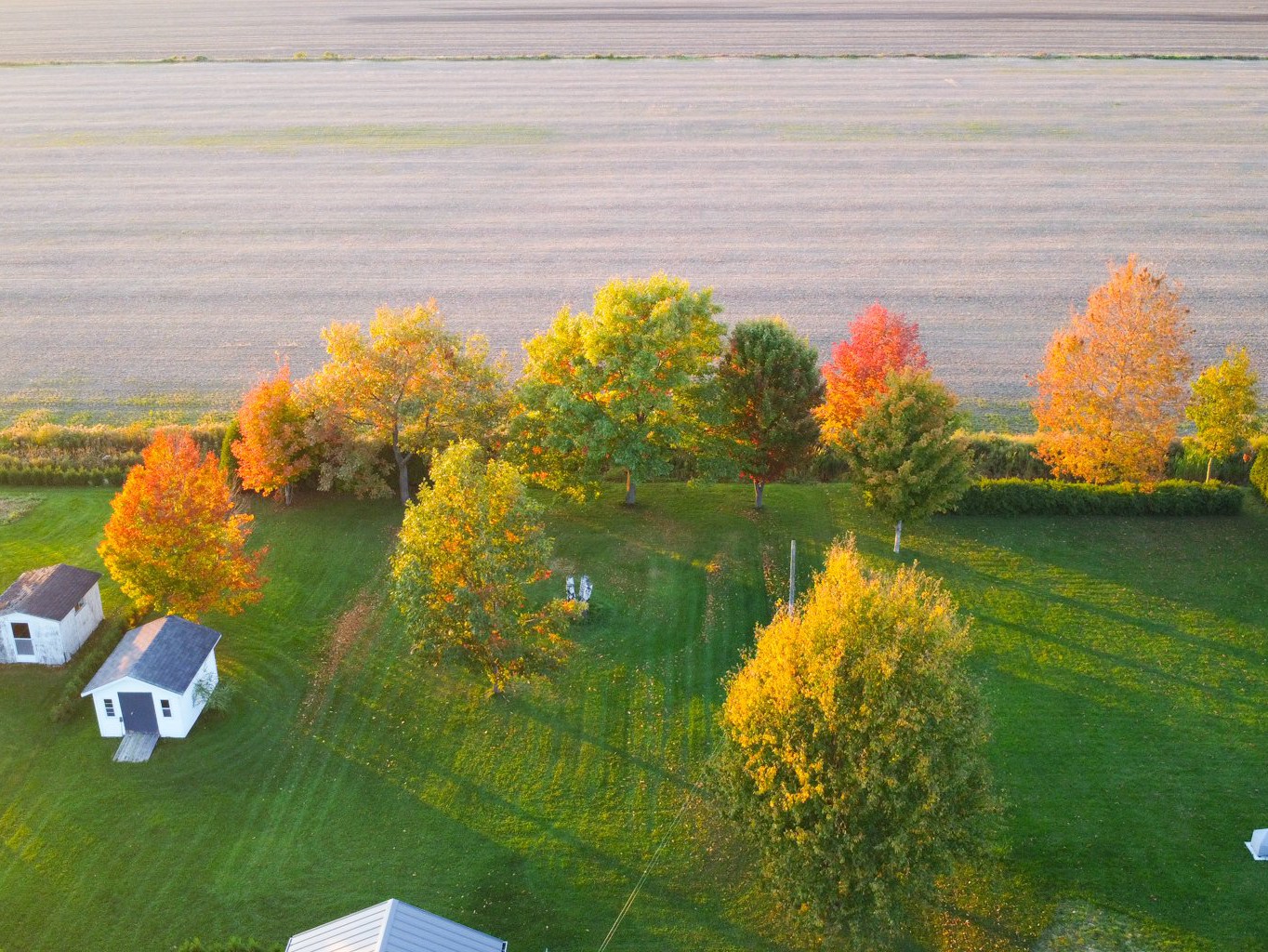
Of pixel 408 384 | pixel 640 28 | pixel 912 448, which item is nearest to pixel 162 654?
pixel 408 384

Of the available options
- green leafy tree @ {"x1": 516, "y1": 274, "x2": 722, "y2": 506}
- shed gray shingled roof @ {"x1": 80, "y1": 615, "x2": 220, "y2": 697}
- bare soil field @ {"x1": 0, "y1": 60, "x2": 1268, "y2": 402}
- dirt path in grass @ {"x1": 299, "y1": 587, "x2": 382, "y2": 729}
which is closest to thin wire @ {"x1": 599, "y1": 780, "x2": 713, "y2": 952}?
dirt path in grass @ {"x1": 299, "y1": 587, "x2": 382, "y2": 729}

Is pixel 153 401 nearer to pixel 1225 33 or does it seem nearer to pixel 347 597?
pixel 347 597

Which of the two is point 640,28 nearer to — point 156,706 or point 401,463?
point 401,463

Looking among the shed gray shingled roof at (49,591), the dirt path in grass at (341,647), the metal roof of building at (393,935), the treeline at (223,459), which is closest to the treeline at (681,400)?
the treeline at (223,459)

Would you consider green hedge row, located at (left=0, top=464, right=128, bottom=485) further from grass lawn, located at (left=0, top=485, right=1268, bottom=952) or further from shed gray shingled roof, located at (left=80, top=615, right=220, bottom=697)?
shed gray shingled roof, located at (left=80, top=615, right=220, bottom=697)

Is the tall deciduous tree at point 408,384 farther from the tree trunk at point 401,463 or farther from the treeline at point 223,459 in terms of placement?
A: the treeline at point 223,459

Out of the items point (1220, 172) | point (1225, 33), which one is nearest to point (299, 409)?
point (1220, 172)
